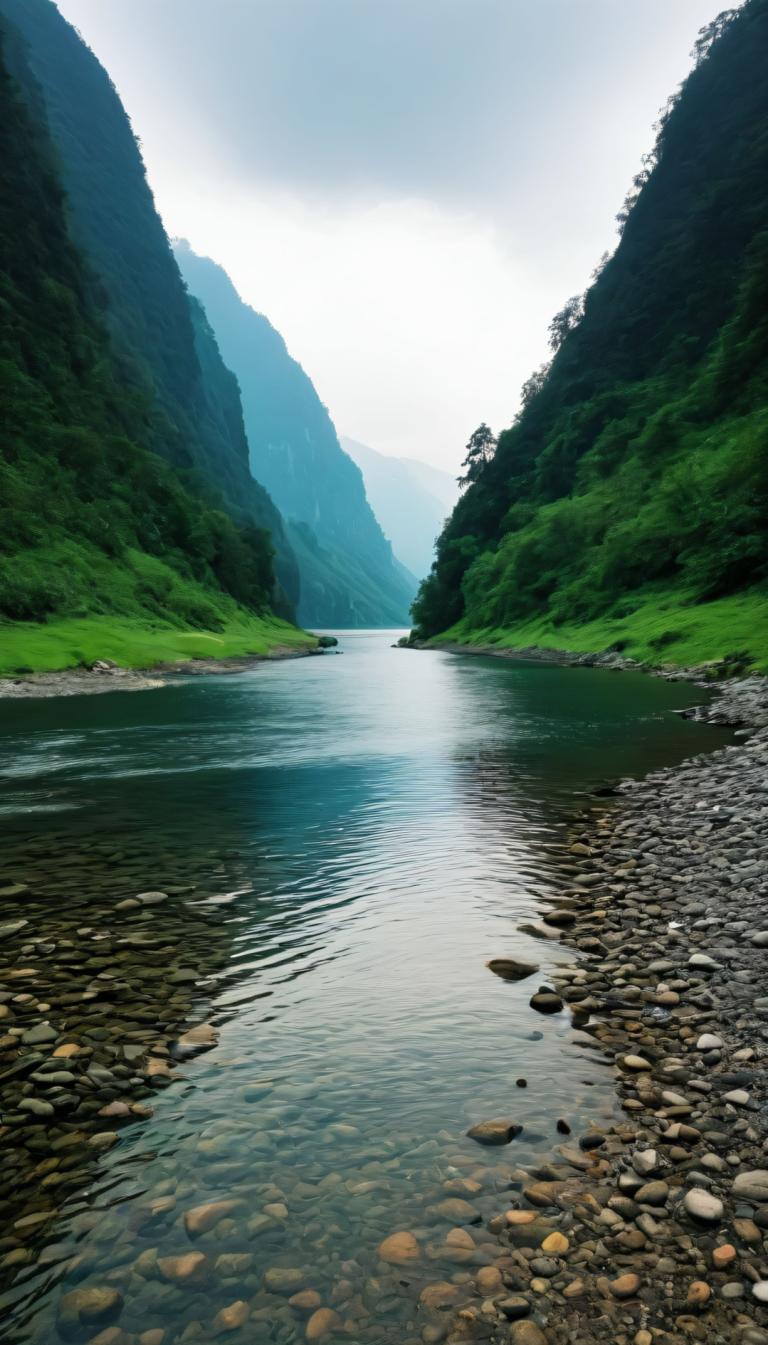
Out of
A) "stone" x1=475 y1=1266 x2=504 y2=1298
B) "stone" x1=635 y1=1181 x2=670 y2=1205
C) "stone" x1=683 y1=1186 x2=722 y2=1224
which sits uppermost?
"stone" x1=683 y1=1186 x2=722 y2=1224

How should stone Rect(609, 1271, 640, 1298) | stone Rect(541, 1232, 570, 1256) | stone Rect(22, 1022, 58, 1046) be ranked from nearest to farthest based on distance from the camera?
1. stone Rect(609, 1271, 640, 1298)
2. stone Rect(541, 1232, 570, 1256)
3. stone Rect(22, 1022, 58, 1046)

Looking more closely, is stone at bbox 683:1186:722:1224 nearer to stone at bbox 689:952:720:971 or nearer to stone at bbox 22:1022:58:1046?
stone at bbox 689:952:720:971

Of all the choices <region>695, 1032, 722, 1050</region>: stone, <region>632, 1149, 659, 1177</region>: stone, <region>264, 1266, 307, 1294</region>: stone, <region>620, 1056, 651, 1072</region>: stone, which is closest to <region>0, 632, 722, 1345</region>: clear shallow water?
<region>264, 1266, 307, 1294</region>: stone

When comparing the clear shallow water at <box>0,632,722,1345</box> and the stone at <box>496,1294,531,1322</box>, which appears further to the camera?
the clear shallow water at <box>0,632,722,1345</box>

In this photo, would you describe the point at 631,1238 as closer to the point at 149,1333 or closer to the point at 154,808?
the point at 149,1333

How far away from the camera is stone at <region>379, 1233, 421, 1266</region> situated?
16.1ft

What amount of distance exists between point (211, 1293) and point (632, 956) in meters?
6.40

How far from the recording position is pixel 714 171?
136 metres

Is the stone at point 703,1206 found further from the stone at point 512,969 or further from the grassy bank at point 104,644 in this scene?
the grassy bank at point 104,644

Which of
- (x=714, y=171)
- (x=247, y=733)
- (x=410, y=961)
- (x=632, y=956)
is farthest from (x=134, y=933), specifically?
(x=714, y=171)

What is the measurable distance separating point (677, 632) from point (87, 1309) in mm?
60833

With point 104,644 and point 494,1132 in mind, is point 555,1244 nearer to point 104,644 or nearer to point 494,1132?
point 494,1132

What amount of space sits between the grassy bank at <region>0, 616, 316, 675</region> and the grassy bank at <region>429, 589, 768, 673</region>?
39886 mm

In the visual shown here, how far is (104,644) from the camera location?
6291cm
